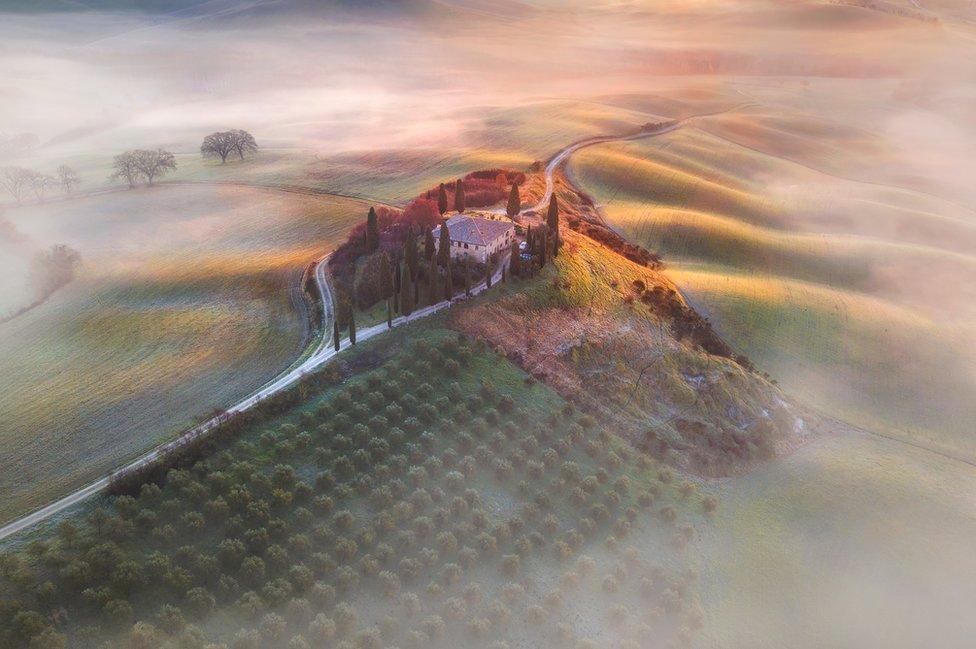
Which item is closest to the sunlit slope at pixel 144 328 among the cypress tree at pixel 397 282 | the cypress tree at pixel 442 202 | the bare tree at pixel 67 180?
the bare tree at pixel 67 180

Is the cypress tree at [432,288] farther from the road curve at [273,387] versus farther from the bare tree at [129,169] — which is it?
the bare tree at [129,169]

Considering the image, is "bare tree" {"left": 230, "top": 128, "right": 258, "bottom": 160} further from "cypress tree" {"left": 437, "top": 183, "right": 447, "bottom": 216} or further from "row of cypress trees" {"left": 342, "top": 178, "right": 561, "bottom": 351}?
"row of cypress trees" {"left": 342, "top": 178, "right": 561, "bottom": 351}

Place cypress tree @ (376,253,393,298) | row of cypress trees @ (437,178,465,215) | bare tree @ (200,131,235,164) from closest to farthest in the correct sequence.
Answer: cypress tree @ (376,253,393,298)
row of cypress trees @ (437,178,465,215)
bare tree @ (200,131,235,164)

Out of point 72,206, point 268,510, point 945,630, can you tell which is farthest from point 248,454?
point 72,206

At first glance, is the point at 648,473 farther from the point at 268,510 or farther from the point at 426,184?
the point at 426,184

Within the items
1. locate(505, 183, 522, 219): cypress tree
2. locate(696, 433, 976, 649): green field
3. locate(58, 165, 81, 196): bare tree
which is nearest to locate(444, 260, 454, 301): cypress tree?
locate(505, 183, 522, 219): cypress tree

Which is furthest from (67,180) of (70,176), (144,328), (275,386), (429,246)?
(275,386)

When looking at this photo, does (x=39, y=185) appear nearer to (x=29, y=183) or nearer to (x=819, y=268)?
(x=29, y=183)
